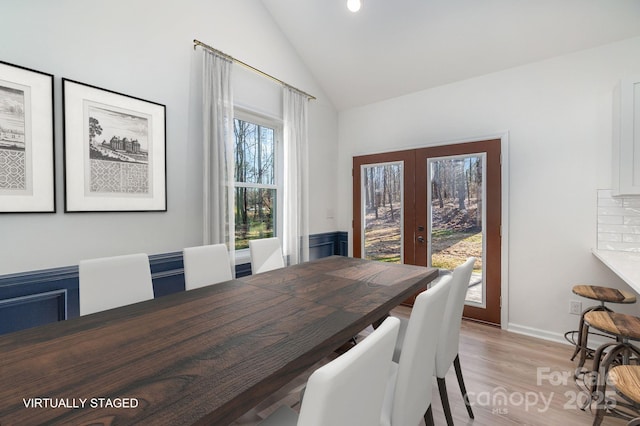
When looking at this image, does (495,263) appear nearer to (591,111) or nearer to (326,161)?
(591,111)

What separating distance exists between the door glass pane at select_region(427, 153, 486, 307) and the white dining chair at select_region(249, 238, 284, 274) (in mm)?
1950

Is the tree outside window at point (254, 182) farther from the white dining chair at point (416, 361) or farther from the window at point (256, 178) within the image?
the white dining chair at point (416, 361)

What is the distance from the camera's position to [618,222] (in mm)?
2496

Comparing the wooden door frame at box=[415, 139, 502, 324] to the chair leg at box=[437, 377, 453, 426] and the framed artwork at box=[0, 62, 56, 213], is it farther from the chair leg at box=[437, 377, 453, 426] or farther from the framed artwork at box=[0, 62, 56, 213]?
the framed artwork at box=[0, 62, 56, 213]

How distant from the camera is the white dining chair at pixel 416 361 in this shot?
1.05m

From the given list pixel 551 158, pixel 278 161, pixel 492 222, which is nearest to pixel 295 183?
pixel 278 161

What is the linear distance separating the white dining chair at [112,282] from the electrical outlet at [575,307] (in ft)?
11.7

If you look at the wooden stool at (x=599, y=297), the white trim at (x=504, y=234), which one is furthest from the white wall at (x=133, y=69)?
the wooden stool at (x=599, y=297)

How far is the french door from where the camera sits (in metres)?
3.12

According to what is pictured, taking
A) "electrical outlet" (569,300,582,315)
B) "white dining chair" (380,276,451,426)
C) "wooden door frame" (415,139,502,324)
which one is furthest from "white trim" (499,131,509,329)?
"white dining chair" (380,276,451,426)

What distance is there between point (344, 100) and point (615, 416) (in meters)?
3.96

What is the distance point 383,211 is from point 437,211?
71cm

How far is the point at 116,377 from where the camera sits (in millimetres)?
811

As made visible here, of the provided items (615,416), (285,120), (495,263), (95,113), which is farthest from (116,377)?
(495,263)
